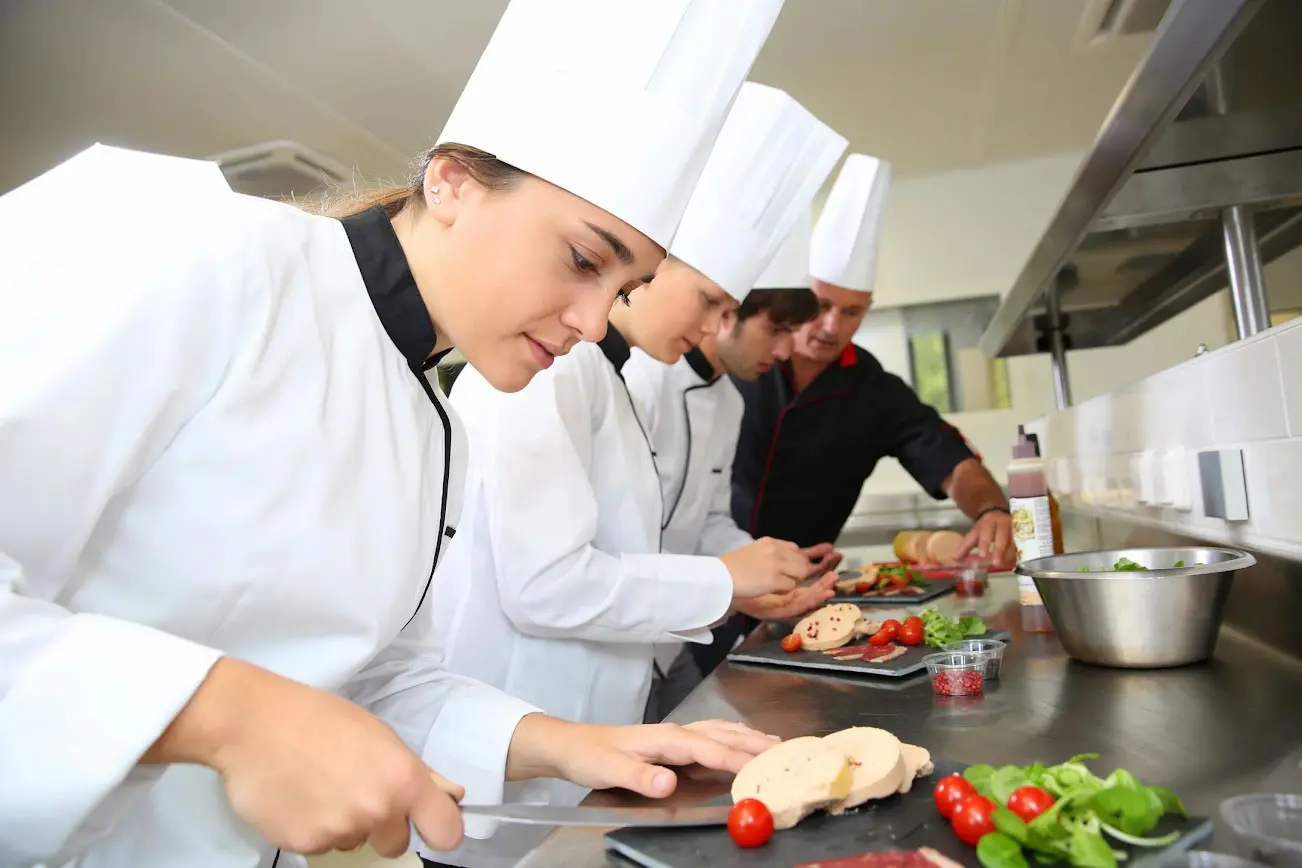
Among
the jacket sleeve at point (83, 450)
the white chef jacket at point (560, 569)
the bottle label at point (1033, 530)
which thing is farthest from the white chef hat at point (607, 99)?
the bottle label at point (1033, 530)

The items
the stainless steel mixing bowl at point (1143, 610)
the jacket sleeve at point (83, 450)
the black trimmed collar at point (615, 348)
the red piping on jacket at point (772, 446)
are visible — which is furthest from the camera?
the red piping on jacket at point (772, 446)

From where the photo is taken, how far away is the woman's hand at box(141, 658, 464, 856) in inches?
24.1

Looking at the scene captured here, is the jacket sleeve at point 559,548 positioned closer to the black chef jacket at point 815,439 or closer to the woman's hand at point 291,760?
the woman's hand at point 291,760

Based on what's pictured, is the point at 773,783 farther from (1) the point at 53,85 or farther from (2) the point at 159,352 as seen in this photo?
(1) the point at 53,85

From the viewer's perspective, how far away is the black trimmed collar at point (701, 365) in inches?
89.7

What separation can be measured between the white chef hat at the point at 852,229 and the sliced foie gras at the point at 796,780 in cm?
228

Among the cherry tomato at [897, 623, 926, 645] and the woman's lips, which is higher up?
the woman's lips

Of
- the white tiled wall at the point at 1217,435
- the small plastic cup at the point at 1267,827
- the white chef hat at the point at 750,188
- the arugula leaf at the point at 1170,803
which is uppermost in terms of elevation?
the white chef hat at the point at 750,188

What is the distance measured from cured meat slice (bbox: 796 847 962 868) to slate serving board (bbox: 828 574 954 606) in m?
1.39

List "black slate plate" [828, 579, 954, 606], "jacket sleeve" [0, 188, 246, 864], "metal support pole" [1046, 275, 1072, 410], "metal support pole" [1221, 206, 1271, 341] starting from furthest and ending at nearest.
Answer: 1. "metal support pole" [1046, 275, 1072, 410]
2. "black slate plate" [828, 579, 954, 606]
3. "metal support pole" [1221, 206, 1271, 341]
4. "jacket sleeve" [0, 188, 246, 864]

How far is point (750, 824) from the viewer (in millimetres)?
702

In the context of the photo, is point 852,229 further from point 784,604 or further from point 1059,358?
point 784,604

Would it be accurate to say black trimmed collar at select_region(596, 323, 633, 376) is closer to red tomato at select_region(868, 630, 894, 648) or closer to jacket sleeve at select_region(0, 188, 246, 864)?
red tomato at select_region(868, 630, 894, 648)

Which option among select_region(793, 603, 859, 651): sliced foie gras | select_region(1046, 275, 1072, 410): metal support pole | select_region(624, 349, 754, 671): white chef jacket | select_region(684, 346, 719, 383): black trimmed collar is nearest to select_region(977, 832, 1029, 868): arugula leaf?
select_region(793, 603, 859, 651): sliced foie gras
